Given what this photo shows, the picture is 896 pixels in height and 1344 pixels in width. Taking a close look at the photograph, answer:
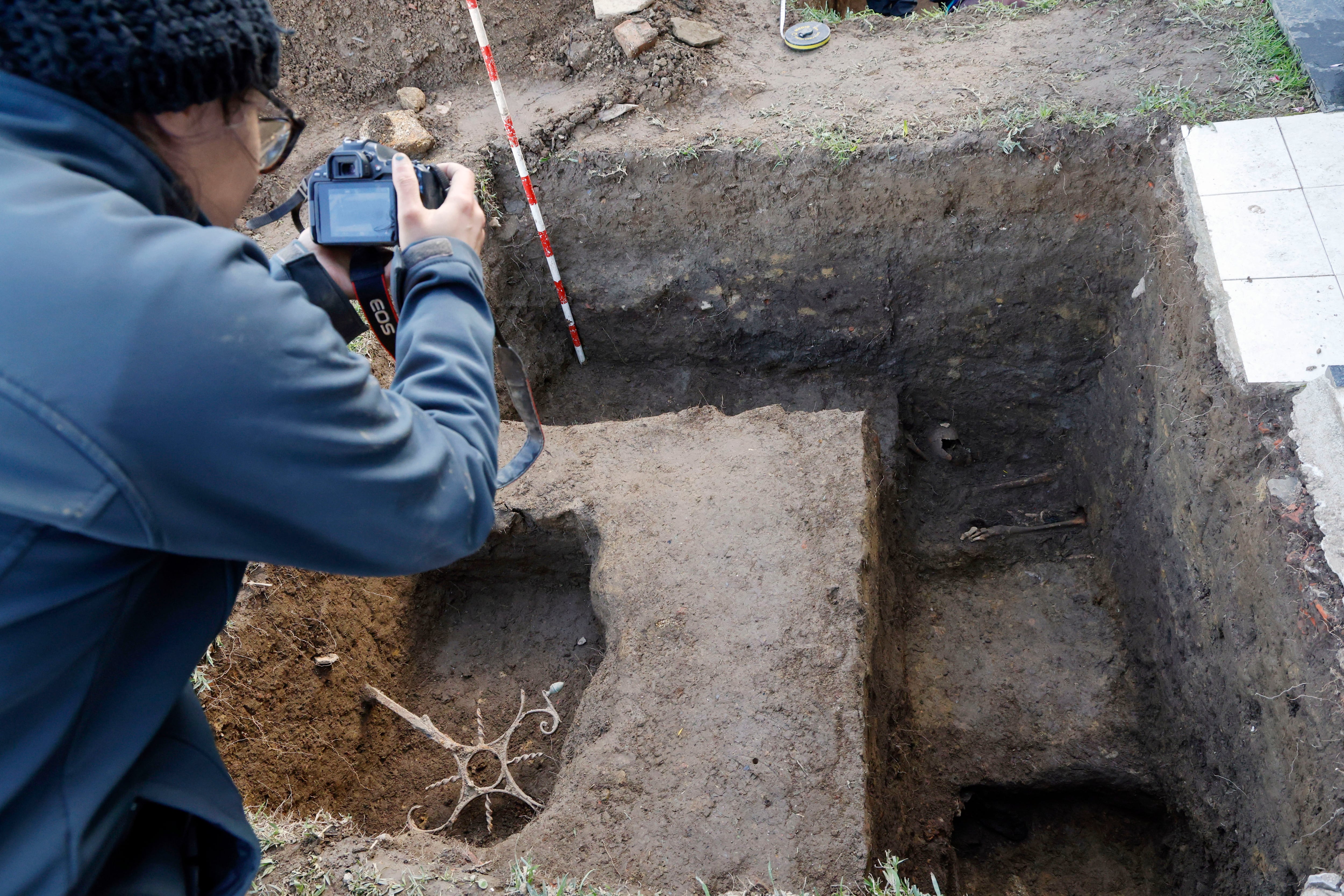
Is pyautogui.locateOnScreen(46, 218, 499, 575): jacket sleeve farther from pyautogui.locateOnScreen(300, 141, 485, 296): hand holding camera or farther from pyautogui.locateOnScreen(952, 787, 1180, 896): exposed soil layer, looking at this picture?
pyautogui.locateOnScreen(952, 787, 1180, 896): exposed soil layer

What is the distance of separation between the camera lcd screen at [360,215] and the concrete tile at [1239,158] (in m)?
3.00

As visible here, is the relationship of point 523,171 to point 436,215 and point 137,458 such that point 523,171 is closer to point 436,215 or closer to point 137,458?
point 436,215

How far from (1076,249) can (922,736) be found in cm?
222

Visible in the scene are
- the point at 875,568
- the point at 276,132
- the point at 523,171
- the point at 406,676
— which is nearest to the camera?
the point at 276,132

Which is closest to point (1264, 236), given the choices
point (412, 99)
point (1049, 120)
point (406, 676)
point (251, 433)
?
point (1049, 120)

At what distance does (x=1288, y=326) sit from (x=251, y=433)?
310 centimetres

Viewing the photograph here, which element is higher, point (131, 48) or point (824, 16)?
point (131, 48)

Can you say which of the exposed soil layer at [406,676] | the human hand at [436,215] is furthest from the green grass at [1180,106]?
the human hand at [436,215]

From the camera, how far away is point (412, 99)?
14.9 ft

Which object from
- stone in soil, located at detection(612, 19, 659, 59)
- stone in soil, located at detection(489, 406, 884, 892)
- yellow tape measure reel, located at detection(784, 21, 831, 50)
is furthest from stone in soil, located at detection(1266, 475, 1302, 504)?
stone in soil, located at detection(612, 19, 659, 59)

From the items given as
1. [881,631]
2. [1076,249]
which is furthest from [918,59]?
[881,631]

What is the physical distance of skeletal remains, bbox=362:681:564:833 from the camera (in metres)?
2.78

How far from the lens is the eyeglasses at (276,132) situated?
1.11 meters

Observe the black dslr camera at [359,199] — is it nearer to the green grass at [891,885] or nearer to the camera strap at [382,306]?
the camera strap at [382,306]
